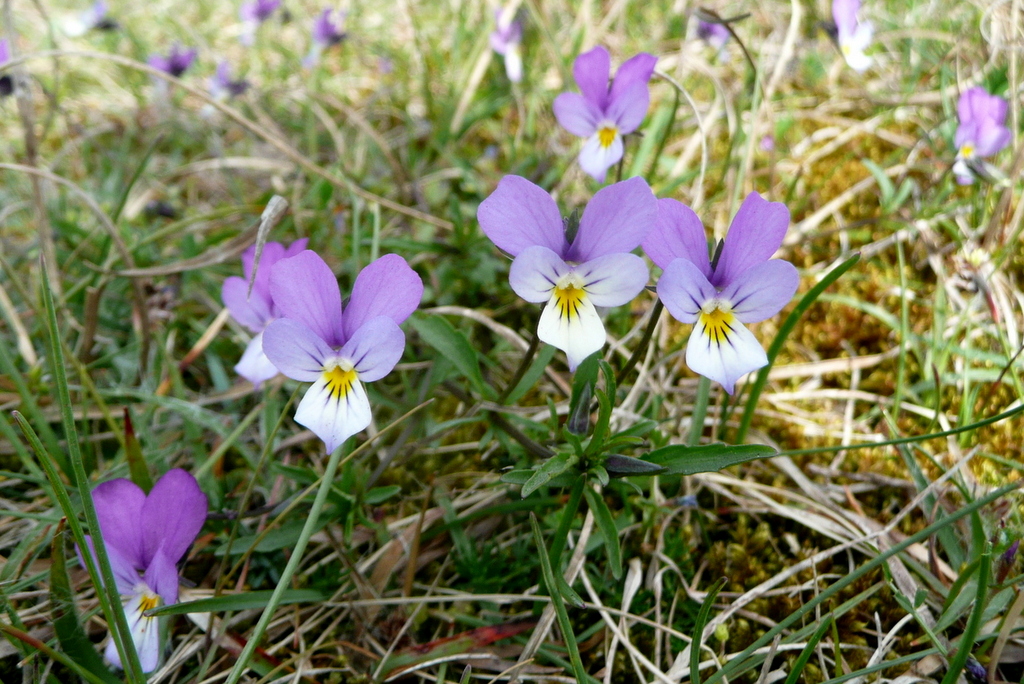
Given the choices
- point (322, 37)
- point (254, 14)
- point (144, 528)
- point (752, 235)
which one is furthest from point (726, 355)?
point (254, 14)

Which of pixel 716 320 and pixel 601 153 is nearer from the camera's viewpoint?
pixel 716 320

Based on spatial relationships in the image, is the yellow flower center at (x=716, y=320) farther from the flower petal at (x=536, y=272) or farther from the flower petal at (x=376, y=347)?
the flower petal at (x=376, y=347)

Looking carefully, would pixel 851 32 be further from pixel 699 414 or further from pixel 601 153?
pixel 699 414

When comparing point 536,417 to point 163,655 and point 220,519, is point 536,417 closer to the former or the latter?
point 220,519

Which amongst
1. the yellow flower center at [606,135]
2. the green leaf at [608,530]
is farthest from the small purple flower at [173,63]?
the green leaf at [608,530]

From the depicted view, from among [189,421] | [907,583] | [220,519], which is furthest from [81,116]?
[907,583]

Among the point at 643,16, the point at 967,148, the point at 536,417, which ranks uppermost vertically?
the point at 643,16

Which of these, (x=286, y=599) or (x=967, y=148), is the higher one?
(x=967, y=148)
